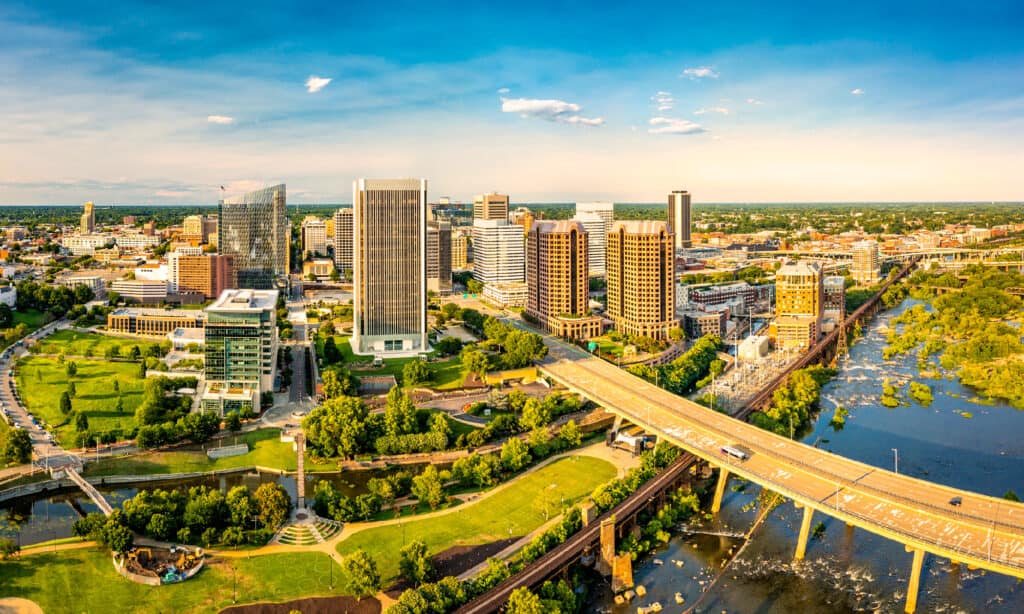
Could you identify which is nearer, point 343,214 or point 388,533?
point 388,533

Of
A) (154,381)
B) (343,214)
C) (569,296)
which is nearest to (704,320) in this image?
(569,296)

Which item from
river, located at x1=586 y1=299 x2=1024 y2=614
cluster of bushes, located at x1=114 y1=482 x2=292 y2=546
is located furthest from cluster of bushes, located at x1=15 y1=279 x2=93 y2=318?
river, located at x1=586 y1=299 x2=1024 y2=614

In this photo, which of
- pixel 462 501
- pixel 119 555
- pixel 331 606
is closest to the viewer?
pixel 331 606

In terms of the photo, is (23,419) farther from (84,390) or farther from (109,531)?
(109,531)

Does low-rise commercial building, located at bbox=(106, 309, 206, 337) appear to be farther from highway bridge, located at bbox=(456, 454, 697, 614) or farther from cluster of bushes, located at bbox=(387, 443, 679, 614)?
cluster of bushes, located at bbox=(387, 443, 679, 614)

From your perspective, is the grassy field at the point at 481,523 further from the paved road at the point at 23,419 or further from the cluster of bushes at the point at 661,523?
the paved road at the point at 23,419

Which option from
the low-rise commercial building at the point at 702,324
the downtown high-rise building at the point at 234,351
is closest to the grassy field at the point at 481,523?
the downtown high-rise building at the point at 234,351

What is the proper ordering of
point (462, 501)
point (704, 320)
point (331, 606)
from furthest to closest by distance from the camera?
1. point (704, 320)
2. point (462, 501)
3. point (331, 606)

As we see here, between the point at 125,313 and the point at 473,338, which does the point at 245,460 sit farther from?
the point at 125,313
